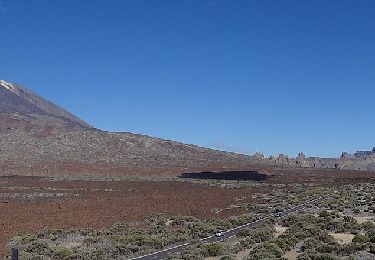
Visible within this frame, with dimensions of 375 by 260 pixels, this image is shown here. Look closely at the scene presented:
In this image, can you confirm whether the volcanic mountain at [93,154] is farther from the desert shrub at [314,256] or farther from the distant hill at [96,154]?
the desert shrub at [314,256]

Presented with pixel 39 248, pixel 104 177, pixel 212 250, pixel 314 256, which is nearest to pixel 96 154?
pixel 104 177

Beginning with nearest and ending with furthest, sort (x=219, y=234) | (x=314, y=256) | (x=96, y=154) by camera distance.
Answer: (x=314, y=256)
(x=219, y=234)
(x=96, y=154)

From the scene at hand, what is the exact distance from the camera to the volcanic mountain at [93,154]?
351 feet

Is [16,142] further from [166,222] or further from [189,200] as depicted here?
[166,222]

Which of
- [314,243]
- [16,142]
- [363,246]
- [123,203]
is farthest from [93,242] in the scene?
[16,142]

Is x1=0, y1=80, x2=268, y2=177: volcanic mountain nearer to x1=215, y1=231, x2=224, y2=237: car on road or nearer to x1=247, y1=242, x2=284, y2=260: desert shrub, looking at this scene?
x1=215, y1=231, x2=224, y2=237: car on road

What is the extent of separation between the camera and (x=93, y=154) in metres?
133

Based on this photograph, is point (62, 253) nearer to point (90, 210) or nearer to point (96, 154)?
point (90, 210)

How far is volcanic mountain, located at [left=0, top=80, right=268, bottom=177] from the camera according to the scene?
10712 cm

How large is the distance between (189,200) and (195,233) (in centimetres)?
2069

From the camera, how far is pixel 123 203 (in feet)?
157

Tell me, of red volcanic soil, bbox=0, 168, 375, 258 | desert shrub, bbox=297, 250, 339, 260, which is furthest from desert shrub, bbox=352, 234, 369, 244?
red volcanic soil, bbox=0, 168, 375, 258

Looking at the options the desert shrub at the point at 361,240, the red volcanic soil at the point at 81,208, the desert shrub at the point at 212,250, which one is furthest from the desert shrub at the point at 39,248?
the desert shrub at the point at 361,240

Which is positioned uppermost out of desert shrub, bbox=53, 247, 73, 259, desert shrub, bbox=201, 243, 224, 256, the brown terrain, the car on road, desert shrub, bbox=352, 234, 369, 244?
the brown terrain
